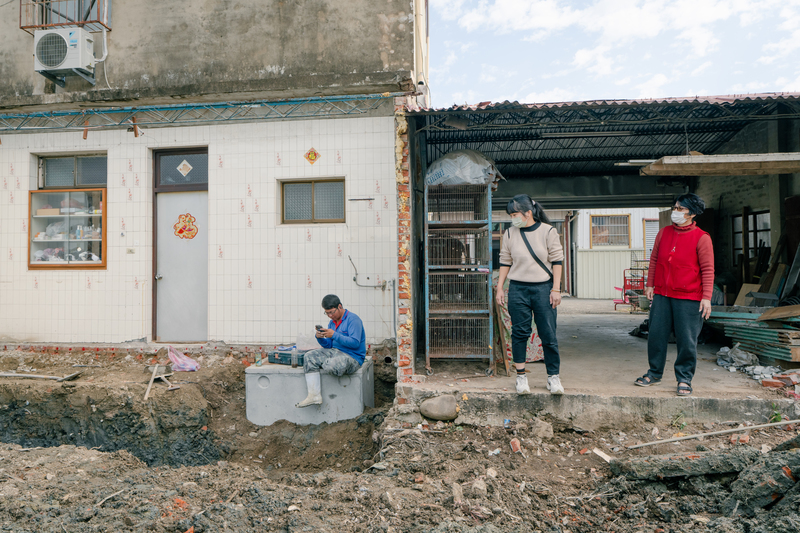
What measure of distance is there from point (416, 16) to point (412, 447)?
6153 millimetres

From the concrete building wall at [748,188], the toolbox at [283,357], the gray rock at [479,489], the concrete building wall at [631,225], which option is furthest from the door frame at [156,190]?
the concrete building wall at [631,225]

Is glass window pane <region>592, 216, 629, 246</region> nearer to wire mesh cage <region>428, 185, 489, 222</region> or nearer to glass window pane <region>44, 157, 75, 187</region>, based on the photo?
wire mesh cage <region>428, 185, 489, 222</region>

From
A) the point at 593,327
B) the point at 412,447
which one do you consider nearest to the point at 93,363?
the point at 412,447

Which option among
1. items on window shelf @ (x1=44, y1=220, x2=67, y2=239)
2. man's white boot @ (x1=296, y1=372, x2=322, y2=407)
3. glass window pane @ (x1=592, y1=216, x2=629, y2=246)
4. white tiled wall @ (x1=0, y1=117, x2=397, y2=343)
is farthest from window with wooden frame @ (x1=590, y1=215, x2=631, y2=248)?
items on window shelf @ (x1=44, y1=220, x2=67, y2=239)

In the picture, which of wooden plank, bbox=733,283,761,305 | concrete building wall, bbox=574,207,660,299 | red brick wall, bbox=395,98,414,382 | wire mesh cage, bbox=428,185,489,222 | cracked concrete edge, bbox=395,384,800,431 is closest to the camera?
cracked concrete edge, bbox=395,384,800,431

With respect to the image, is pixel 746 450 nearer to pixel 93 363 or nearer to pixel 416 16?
pixel 416 16

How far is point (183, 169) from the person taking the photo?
759cm

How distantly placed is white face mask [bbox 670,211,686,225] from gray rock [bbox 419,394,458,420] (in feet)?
9.38

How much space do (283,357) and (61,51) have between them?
233 inches

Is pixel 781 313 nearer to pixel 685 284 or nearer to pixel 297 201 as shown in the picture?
pixel 685 284

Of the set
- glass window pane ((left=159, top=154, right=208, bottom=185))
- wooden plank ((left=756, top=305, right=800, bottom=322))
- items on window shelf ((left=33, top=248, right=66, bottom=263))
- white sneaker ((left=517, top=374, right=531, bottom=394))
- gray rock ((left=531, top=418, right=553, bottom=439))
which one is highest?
glass window pane ((left=159, top=154, right=208, bottom=185))

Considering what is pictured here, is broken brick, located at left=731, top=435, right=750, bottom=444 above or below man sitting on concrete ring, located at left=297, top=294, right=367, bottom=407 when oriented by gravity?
below

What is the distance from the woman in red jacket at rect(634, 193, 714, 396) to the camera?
15.4ft

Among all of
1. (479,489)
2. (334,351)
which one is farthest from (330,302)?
(479,489)
